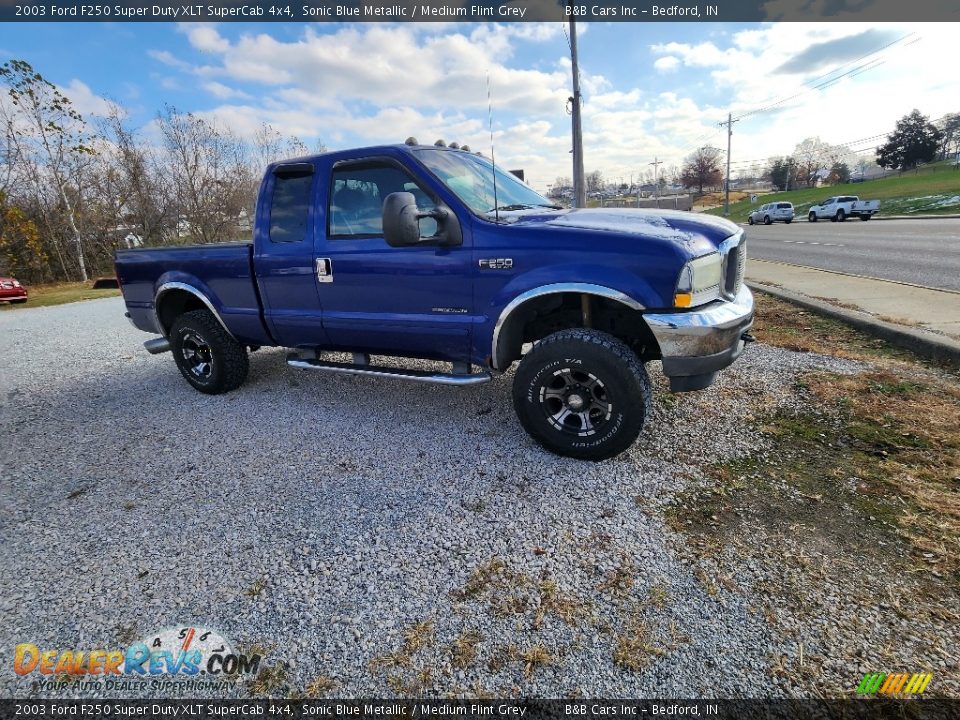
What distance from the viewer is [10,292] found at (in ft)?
48.1

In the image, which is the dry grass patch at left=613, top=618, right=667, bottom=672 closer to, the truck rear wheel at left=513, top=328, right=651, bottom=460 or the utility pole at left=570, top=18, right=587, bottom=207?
the truck rear wheel at left=513, top=328, right=651, bottom=460

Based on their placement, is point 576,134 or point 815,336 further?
point 576,134

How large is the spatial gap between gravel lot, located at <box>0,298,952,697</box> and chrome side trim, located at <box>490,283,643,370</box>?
863 mm

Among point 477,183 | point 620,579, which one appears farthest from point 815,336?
point 620,579

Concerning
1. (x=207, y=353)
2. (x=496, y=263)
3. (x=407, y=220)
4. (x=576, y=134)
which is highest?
(x=576, y=134)

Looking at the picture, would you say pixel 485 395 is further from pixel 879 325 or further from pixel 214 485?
pixel 879 325

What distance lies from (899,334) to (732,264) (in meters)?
2.99

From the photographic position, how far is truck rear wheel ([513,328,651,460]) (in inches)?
114

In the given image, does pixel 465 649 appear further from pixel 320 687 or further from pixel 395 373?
pixel 395 373

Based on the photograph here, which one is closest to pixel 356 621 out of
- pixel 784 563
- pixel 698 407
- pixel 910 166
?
pixel 784 563

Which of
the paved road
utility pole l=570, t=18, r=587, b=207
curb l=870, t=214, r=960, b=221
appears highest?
utility pole l=570, t=18, r=587, b=207

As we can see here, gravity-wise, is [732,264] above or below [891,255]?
above

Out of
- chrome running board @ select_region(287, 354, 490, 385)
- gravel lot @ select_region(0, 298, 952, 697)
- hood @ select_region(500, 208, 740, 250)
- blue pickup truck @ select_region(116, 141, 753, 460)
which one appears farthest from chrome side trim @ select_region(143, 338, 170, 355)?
hood @ select_region(500, 208, 740, 250)

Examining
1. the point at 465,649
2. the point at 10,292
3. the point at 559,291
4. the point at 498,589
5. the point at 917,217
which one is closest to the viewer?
the point at 465,649
